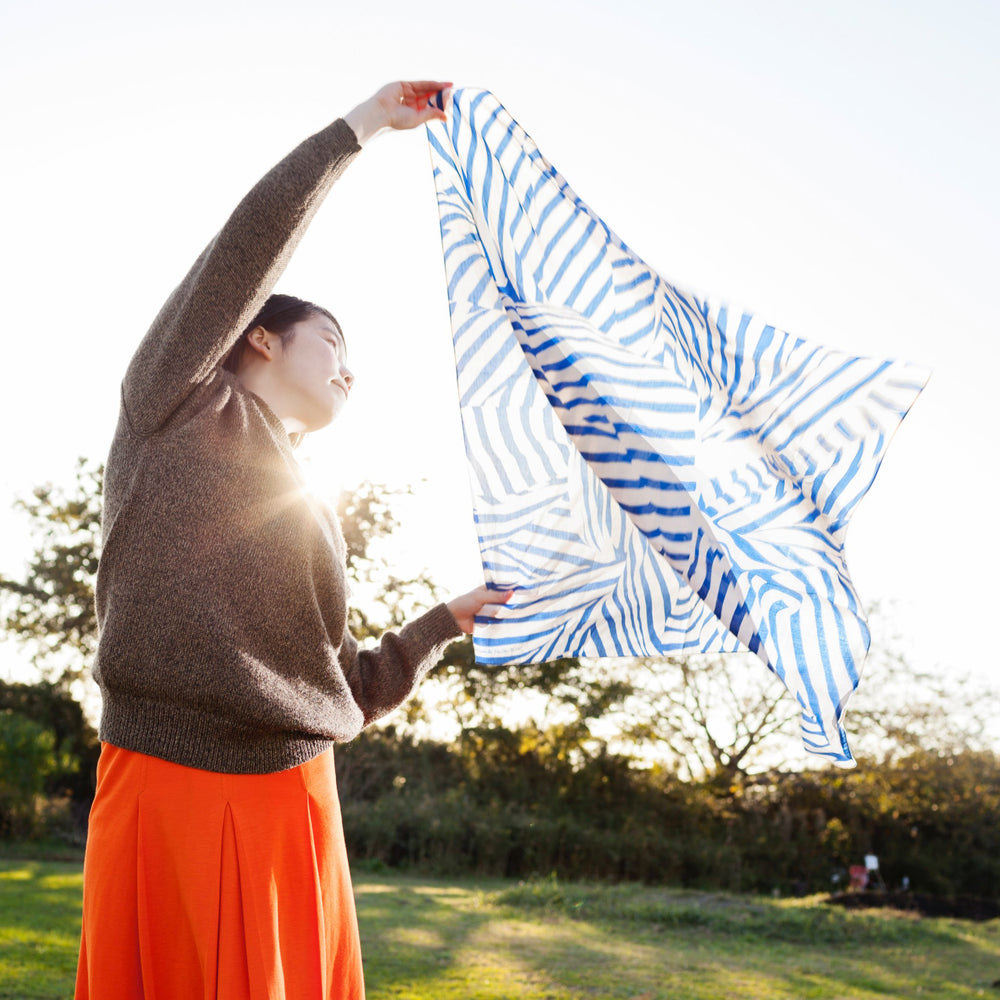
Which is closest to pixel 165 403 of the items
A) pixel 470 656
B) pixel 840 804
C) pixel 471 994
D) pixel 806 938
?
pixel 471 994

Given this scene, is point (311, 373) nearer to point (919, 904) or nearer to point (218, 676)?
point (218, 676)

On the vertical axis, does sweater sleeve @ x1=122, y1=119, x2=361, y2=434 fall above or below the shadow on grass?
above

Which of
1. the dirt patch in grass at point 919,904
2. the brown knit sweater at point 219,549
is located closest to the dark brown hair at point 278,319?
the brown knit sweater at point 219,549

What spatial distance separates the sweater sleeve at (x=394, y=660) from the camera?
184 cm

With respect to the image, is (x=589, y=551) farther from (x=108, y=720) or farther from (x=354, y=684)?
(x=108, y=720)

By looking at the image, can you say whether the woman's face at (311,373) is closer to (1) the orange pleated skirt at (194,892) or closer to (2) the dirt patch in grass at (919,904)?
(1) the orange pleated skirt at (194,892)

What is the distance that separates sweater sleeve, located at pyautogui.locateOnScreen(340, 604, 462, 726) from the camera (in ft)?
6.04

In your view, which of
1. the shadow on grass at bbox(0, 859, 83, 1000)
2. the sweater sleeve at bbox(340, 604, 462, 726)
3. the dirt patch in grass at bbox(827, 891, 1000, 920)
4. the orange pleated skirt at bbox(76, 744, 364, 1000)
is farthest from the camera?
the dirt patch in grass at bbox(827, 891, 1000, 920)

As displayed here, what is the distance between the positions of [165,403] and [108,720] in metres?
0.49

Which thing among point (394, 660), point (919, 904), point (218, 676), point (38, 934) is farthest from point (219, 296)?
point (919, 904)

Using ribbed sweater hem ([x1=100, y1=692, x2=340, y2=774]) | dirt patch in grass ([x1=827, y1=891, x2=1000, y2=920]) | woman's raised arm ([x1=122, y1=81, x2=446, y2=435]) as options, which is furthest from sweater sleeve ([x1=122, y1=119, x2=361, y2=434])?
dirt patch in grass ([x1=827, y1=891, x2=1000, y2=920])

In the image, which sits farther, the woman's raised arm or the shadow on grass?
the shadow on grass

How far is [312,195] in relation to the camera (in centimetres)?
150

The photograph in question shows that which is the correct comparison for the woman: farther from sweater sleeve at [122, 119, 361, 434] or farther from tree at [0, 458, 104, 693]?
tree at [0, 458, 104, 693]
